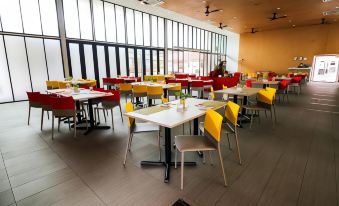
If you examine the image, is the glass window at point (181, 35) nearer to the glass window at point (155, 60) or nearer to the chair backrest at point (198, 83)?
the glass window at point (155, 60)

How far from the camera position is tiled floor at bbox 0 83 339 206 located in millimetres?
2000

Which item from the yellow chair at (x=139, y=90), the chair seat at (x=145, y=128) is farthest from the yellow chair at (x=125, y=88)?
the chair seat at (x=145, y=128)

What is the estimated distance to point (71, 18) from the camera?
27.8 ft

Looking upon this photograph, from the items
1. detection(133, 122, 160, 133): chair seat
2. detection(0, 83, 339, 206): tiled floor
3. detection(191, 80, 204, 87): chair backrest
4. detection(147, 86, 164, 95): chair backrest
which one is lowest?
detection(0, 83, 339, 206): tiled floor

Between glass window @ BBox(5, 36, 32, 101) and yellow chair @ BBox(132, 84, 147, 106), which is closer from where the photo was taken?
yellow chair @ BBox(132, 84, 147, 106)

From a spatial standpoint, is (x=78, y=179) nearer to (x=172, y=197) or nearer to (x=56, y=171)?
(x=56, y=171)

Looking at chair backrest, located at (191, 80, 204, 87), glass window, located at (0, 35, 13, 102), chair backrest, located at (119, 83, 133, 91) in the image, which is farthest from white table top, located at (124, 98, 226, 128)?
glass window, located at (0, 35, 13, 102)

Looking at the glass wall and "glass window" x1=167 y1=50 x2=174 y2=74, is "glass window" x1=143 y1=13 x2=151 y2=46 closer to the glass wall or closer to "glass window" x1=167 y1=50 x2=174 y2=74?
"glass window" x1=167 y1=50 x2=174 y2=74

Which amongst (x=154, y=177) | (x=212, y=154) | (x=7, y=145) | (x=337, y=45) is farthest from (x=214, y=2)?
(x=337, y=45)

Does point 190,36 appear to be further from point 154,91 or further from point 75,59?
point 154,91

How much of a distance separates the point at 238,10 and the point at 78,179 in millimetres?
10162

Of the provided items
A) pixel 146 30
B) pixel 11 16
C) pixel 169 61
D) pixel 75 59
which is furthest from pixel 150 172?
pixel 169 61

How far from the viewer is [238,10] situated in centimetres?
923

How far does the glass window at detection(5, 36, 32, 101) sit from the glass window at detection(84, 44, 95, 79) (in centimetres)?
252
